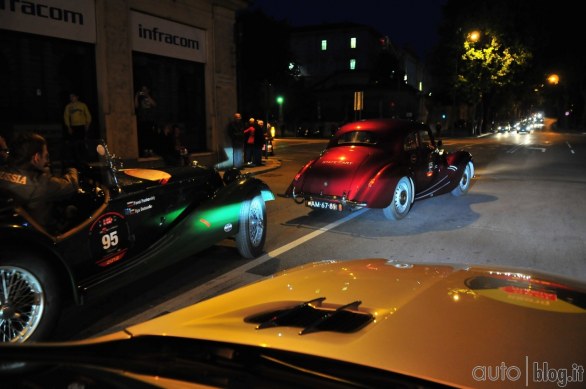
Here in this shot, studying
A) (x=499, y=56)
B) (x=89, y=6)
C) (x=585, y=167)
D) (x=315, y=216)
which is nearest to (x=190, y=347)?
(x=315, y=216)

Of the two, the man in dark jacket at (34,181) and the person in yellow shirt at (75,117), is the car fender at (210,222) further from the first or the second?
the person in yellow shirt at (75,117)

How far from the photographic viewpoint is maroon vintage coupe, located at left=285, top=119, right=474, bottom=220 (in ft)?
27.3

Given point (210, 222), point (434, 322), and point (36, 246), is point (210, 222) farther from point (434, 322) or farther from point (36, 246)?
point (434, 322)

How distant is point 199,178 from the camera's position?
584 centimetres

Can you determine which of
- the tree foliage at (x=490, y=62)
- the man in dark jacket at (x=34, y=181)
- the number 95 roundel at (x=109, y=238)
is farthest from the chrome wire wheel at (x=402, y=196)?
the tree foliage at (x=490, y=62)

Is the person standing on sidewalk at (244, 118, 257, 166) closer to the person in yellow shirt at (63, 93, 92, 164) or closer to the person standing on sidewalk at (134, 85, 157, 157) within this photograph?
the person standing on sidewalk at (134, 85, 157, 157)

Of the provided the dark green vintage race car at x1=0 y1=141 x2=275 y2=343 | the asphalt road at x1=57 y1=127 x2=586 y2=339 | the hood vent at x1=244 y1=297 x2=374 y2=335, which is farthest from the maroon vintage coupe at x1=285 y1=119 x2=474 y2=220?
the hood vent at x1=244 y1=297 x2=374 y2=335

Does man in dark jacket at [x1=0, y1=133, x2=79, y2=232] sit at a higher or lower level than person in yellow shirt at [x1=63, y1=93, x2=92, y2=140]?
lower

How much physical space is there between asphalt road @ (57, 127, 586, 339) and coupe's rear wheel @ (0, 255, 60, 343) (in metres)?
0.39

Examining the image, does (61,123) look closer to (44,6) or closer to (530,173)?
(44,6)

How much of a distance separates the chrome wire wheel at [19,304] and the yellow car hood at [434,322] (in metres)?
1.77

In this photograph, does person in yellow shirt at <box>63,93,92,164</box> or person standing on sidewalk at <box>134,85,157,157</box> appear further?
person standing on sidewalk at <box>134,85,157,157</box>

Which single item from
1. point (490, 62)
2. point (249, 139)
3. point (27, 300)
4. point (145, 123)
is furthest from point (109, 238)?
point (490, 62)

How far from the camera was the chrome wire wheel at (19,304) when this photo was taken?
140 inches
